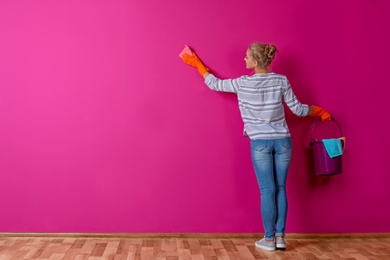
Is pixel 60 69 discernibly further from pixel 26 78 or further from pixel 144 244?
pixel 144 244

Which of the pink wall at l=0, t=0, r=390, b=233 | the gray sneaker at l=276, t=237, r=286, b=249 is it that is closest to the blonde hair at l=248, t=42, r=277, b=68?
the pink wall at l=0, t=0, r=390, b=233

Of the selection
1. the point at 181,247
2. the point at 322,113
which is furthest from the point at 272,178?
the point at 181,247

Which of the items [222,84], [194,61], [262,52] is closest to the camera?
[262,52]

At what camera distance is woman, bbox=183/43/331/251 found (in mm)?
3625

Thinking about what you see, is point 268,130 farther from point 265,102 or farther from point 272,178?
point 272,178

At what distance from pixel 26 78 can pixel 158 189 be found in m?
1.08

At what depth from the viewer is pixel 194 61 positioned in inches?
152

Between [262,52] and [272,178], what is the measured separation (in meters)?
0.73

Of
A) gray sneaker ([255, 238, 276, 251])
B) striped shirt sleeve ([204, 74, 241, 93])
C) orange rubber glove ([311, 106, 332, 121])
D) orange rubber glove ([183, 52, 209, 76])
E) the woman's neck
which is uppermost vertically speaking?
orange rubber glove ([183, 52, 209, 76])

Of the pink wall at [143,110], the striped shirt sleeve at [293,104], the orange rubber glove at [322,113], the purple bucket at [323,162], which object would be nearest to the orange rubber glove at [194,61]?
the pink wall at [143,110]

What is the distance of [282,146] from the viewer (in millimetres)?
3639

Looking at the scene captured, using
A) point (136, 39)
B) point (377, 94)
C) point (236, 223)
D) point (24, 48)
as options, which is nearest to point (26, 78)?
point (24, 48)

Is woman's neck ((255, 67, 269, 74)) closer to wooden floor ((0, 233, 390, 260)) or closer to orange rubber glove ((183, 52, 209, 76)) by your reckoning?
orange rubber glove ((183, 52, 209, 76))

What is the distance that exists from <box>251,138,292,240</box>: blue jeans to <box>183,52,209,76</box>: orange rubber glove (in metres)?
0.56
